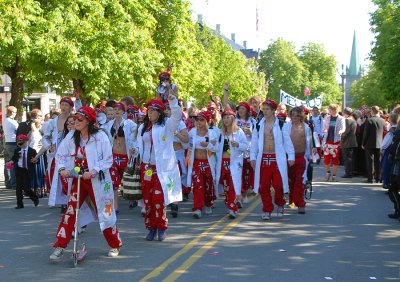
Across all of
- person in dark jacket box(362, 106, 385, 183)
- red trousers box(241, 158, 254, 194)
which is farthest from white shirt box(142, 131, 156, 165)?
person in dark jacket box(362, 106, 385, 183)

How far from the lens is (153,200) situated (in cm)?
888

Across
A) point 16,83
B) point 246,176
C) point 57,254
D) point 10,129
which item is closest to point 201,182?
point 246,176

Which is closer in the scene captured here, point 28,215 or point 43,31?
point 28,215

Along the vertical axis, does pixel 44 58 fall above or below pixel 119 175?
above

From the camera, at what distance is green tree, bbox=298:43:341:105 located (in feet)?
346

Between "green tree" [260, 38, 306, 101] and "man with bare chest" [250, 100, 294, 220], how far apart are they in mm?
89618

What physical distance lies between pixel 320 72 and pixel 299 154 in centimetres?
9922

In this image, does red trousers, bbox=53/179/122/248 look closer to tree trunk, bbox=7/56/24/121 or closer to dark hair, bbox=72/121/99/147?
dark hair, bbox=72/121/99/147

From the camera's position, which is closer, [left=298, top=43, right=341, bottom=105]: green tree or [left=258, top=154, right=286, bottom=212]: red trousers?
[left=258, top=154, right=286, bottom=212]: red trousers

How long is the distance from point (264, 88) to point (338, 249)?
93.0 m

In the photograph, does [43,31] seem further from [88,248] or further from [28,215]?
[88,248]

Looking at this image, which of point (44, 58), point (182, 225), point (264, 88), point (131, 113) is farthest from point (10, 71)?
point (264, 88)

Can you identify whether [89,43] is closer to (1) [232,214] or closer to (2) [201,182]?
(2) [201,182]

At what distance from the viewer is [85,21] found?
1000 inches
